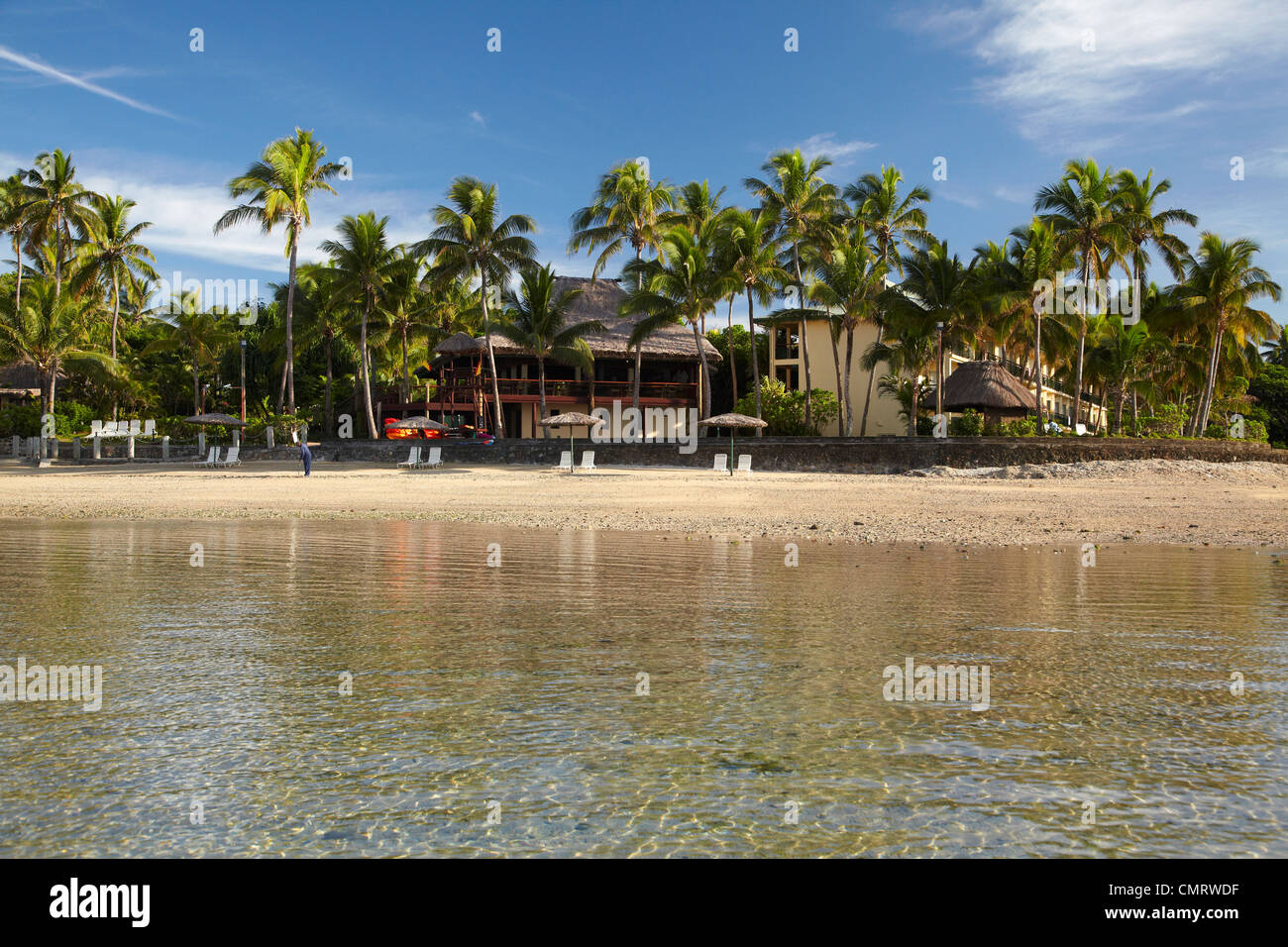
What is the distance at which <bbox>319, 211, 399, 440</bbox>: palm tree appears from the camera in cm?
4231

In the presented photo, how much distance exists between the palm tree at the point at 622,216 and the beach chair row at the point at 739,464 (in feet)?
41.8

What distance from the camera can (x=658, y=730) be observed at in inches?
190

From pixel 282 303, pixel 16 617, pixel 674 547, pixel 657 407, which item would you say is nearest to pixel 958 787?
pixel 16 617

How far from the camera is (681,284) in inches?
1578

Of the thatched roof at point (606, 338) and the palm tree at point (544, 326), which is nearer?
the palm tree at point (544, 326)

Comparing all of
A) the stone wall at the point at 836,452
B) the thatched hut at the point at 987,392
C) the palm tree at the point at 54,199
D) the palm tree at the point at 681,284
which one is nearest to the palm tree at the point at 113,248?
the palm tree at the point at 54,199

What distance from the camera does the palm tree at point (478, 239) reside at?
43125 mm

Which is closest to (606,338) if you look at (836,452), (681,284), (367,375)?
(681,284)

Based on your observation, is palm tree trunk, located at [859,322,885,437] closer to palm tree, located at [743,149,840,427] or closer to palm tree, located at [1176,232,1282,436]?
palm tree, located at [743,149,840,427]

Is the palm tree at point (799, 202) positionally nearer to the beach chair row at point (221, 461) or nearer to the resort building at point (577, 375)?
the resort building at point (577, 375)

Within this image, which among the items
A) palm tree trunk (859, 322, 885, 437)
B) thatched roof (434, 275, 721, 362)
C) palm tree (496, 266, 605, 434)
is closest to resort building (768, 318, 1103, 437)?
palm tree trunk (859, 322, 885, 437)

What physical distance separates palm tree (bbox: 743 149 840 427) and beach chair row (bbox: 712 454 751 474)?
34.5ft
